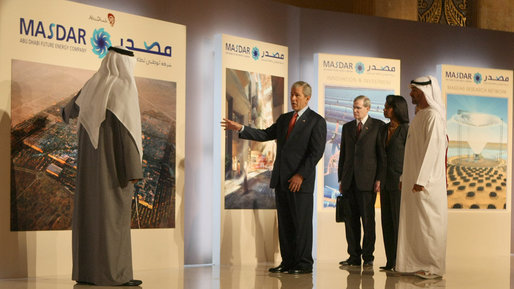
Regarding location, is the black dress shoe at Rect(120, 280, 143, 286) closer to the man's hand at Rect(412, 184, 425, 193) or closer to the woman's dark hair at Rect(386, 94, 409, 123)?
the man's hand at Rect(412, 184, 425, 193)

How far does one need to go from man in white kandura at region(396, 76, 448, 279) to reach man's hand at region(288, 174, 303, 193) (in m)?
1.00

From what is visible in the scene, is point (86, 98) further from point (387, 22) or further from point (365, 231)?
point (387, 22)

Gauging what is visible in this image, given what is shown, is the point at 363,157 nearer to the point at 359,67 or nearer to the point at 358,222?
the point at 358,222

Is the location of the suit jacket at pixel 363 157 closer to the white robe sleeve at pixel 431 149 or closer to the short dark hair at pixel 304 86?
the white robe sleeve at pixel 431 149

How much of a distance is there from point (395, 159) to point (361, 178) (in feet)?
1.49

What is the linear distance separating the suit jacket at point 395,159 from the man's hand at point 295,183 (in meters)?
1.18

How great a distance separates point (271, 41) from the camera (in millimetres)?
8859

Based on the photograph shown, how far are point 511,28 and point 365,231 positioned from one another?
23.6ft

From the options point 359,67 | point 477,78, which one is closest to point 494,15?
point 477,78

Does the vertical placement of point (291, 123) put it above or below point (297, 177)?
above

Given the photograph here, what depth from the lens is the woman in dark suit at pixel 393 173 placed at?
Result: 7.45 metres

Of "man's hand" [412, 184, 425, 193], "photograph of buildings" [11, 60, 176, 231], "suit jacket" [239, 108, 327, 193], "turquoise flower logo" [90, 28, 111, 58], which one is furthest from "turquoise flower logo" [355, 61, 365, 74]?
"photograph of buildings" [11, 60, 176, 231]

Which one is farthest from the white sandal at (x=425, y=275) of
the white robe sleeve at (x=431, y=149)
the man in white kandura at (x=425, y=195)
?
the white robe sleeve at (x=431, y=149)

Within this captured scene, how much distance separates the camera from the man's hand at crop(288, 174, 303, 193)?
6.84 m
